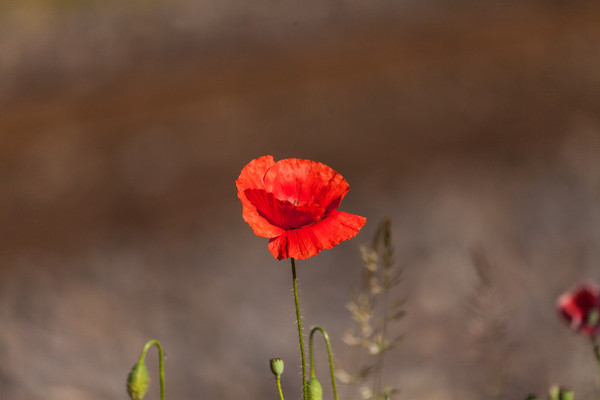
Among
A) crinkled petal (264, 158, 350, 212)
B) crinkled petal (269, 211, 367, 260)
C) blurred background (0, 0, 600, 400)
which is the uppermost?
blurred background (0, 0, 600, 400)

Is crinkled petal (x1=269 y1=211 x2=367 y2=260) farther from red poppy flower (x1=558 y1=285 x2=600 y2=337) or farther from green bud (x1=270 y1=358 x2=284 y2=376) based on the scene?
red poppy flower (x1=558 y1=285 x2=600 y2=337)

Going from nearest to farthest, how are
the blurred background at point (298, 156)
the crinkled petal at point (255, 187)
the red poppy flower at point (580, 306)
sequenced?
the crinkled petal at point (255, 187), the red poppy flower at point (580, 306), the blurred background at point (298, 156)

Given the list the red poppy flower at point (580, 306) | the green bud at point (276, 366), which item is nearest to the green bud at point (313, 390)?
the green bud at point (276, 366)

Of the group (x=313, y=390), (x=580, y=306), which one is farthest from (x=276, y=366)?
(x=580, y=306)

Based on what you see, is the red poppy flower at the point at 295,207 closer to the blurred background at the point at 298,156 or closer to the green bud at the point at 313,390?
the green bud at the point at 313,390

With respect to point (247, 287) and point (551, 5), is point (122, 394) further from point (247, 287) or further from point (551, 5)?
point (551, 5)

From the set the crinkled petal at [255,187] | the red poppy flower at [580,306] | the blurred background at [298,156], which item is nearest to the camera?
the crinkled petal at [255,187]

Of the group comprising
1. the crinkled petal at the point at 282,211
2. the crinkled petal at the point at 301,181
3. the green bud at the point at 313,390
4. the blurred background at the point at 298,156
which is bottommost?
the green bud at the point at 313,390

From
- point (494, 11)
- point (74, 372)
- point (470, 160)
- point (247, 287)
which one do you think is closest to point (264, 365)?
point (247, 287)

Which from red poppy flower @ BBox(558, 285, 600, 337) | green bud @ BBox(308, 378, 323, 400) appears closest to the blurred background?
red poppy flower @ BBox(558, 285, 600, 337)
